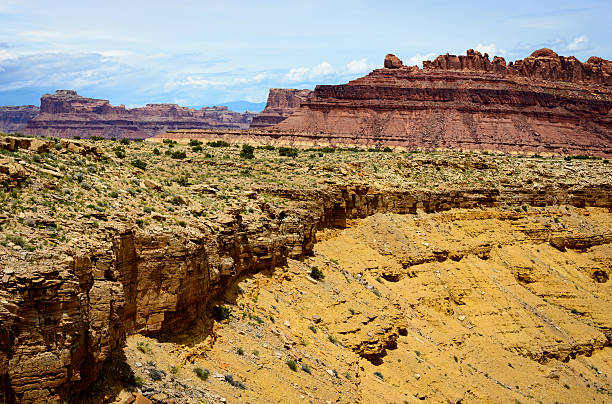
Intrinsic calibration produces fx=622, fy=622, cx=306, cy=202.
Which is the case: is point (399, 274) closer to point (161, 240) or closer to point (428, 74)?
point (161, 240)

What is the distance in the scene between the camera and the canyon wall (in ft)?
37.8

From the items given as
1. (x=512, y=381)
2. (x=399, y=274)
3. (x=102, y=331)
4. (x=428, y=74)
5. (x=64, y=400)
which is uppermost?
(x=428, y=74)

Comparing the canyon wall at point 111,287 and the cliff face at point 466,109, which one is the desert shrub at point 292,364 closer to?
the canyon wall at point 111,287

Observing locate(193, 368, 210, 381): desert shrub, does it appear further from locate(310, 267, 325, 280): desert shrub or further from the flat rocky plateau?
locate(310, 267, 325, 280): desert shrub

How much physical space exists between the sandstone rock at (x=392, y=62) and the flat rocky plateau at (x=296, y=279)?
Answer: 113 meters

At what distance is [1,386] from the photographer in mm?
11297

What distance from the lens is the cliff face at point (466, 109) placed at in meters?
136

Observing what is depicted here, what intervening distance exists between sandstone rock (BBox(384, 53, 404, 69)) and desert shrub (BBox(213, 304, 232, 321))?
14665 cm

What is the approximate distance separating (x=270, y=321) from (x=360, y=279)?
989cm

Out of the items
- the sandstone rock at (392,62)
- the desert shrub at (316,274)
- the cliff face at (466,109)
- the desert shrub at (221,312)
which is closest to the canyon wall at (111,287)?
the desert shrub at (221,312)

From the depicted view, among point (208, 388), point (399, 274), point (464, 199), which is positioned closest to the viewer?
point (208, 388)

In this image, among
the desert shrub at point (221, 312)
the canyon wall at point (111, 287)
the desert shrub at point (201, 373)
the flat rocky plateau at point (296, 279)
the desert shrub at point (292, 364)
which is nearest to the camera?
the canyon wall at point (111, 287)

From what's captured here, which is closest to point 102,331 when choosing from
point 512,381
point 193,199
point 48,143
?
point 48,143

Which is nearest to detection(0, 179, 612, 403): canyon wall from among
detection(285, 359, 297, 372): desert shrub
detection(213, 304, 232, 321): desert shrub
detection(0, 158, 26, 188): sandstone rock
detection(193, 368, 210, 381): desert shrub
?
detection(213, 304, 232, 321): desert shrub
